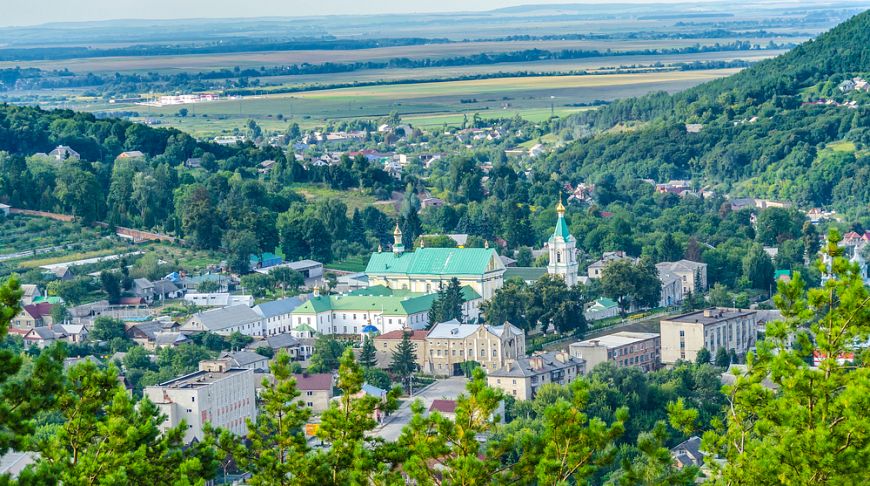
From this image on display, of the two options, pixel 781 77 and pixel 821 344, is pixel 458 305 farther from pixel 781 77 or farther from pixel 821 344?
pixel 781 77

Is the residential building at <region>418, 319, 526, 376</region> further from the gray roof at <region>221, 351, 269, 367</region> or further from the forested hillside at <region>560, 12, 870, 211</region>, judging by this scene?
the forested hillside at <region>560, 12, 870, 211</region>

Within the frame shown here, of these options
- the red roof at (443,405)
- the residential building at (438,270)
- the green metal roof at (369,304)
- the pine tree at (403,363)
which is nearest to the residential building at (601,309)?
the residential building at (438,270)

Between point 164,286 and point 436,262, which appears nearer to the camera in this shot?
point 436,262

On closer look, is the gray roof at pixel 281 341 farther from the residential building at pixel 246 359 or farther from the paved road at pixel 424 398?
the paved road at pixel 424 398

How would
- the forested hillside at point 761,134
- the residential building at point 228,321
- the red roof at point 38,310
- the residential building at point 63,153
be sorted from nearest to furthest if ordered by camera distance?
1. the residential building at point 228,321
2. the red roof at point 38,310
3. the residential building at point 63,153
4. the forested hillside at point 761,134

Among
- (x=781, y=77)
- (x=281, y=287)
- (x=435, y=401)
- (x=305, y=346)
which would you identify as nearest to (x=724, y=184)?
(x=781, y=77)

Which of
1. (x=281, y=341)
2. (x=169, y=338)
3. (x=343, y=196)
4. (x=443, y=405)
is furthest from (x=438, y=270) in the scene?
(x=343, y=196)

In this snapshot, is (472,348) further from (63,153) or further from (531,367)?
(63,153)
